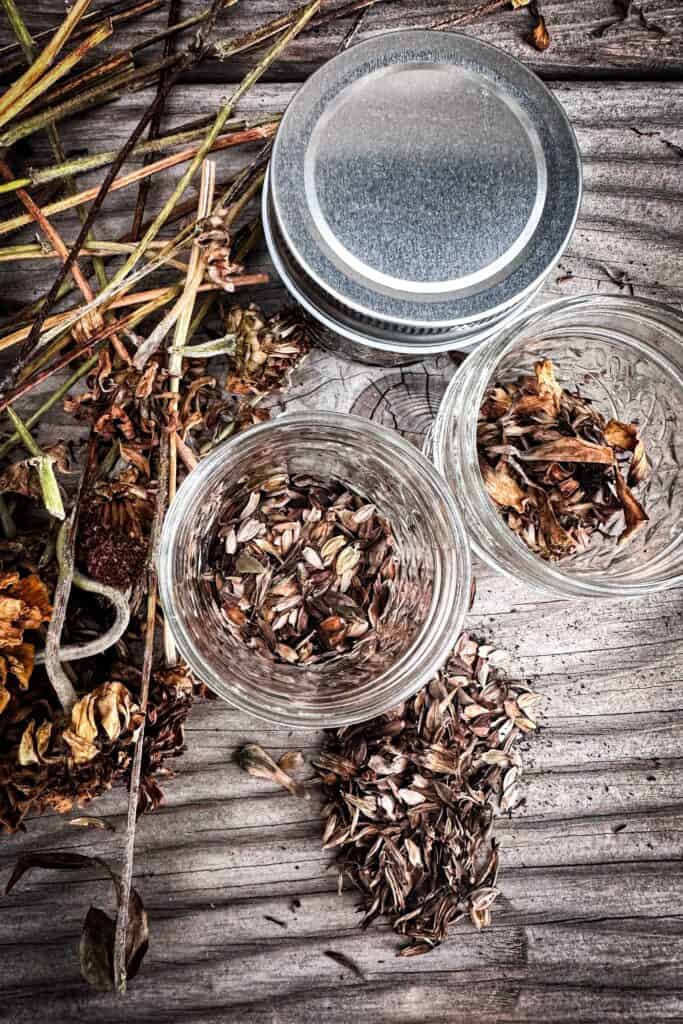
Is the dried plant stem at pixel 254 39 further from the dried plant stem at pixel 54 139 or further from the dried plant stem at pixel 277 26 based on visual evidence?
the dried plant stem at pixel 54 139

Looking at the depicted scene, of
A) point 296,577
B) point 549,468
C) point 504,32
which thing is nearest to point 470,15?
point 504,32

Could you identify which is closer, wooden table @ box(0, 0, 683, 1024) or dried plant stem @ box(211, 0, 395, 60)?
dried plant stem @ box(211, 0, 395, 60)

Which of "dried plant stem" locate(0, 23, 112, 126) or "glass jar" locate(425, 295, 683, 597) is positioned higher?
"dried plant stem" locate(0, 23, 112, 126)

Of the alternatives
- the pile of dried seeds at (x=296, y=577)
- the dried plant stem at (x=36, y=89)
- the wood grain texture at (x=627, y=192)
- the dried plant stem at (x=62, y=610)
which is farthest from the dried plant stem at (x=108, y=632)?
the wood grain texture at (x=627, y=192)

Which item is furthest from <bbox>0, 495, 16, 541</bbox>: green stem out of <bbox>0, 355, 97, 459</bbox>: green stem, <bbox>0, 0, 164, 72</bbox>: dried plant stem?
<bbox>0, 0, 164, 72</bbox>: dried plant stem

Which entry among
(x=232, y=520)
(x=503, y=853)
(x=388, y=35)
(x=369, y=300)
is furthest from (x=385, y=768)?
(x=388, y=35)

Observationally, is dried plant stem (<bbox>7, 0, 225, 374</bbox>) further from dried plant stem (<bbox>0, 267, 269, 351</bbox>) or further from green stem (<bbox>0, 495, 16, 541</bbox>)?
green stem (<bbox>0, 495, 16, 541</bbox>)
